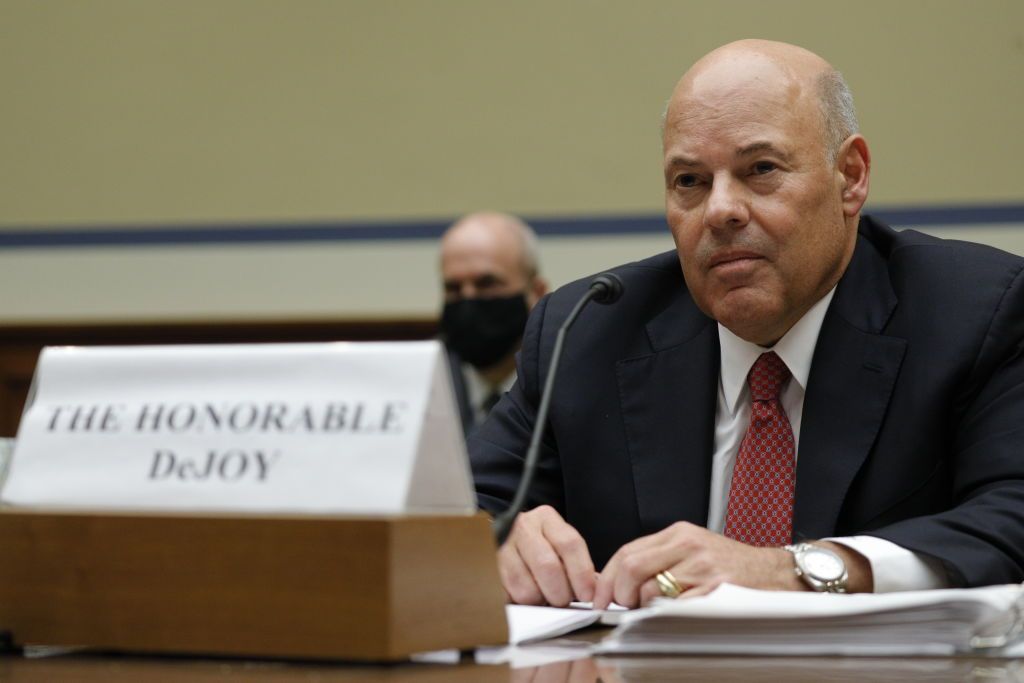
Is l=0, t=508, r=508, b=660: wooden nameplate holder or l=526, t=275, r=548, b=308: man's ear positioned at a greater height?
l=0, t=508, r=508, b=660: wooden nameplate holder

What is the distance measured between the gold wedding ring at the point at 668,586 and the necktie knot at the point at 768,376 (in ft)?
1.98

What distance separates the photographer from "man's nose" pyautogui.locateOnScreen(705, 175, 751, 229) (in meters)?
1.91

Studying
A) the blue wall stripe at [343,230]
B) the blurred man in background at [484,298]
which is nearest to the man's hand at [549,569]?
the blurred man in background at [484,298]

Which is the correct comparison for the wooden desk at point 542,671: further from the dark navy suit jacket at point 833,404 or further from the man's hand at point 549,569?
the dark navy suit jacket at point 833,404

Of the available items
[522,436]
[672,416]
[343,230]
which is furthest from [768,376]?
[343,230]

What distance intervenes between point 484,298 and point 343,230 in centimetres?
67

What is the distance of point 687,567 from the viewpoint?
1422mm

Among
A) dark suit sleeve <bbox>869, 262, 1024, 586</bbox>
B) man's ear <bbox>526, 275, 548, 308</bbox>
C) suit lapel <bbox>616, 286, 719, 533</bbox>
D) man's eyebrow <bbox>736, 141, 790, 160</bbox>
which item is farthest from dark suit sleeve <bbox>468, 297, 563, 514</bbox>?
man's ear <bbox>526, 275, 548, 308</bbox>

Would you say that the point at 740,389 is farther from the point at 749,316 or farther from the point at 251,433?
the point at 251,433

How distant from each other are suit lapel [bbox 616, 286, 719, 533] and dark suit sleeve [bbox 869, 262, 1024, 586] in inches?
11.9

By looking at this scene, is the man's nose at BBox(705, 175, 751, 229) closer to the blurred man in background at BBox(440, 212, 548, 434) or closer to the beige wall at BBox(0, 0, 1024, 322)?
the blurred man in background at BBox(440, 212, 548, 434)

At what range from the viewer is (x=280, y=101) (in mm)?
4688

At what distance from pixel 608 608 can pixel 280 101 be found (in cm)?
349

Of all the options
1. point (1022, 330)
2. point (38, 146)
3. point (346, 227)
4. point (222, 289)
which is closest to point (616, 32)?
point (346, 227)
